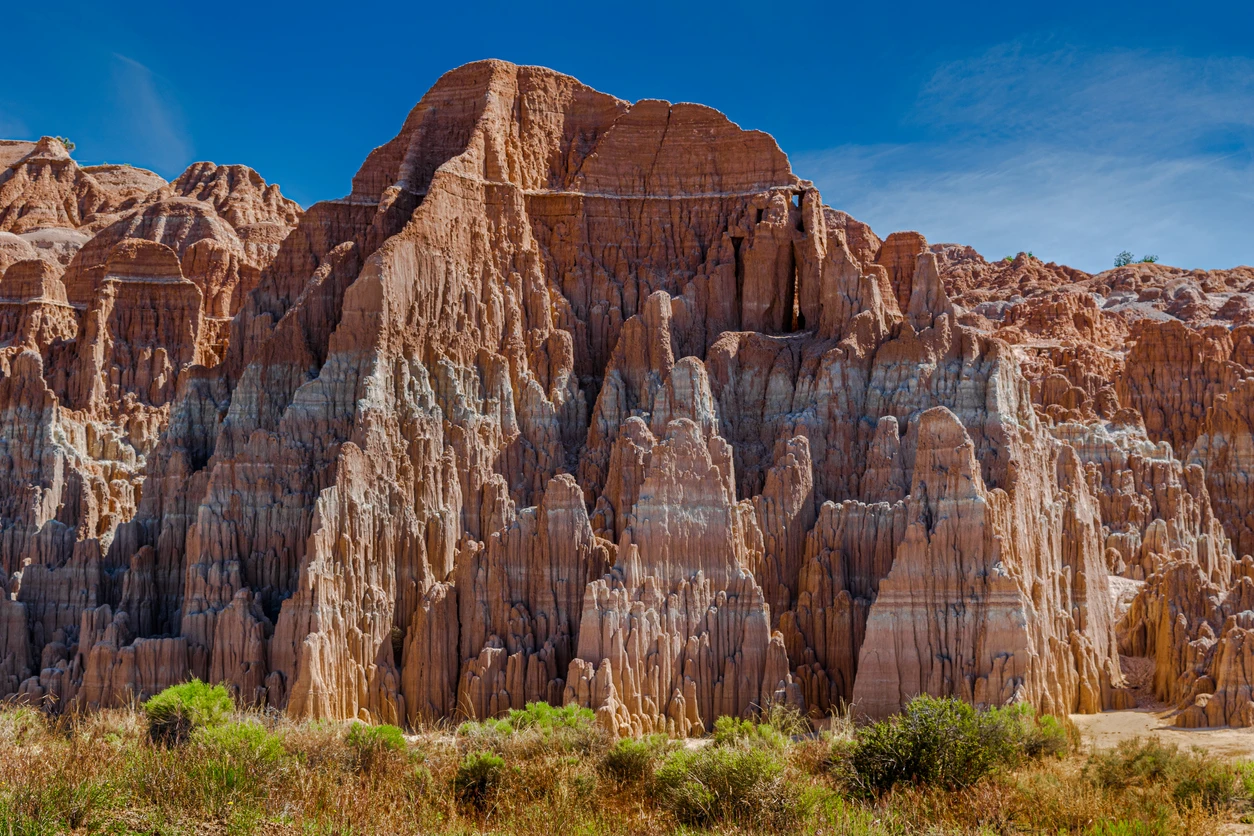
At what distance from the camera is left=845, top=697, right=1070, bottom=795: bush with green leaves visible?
35.3m

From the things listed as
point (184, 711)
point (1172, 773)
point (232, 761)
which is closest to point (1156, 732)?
point (1172, 773)

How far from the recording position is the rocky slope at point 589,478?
5094 cm

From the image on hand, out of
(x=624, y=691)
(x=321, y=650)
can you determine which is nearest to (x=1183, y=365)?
(x=624, y=691)

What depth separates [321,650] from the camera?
50.4 metres

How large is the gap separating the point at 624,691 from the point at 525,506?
11.9 metres

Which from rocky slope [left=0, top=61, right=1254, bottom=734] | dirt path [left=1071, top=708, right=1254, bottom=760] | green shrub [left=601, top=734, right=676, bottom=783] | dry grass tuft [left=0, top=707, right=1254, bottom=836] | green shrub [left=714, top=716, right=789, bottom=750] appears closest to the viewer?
dry grass tuft [left=0, top=707, right=1254, bottom=836]

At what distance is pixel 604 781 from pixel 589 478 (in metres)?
23.0

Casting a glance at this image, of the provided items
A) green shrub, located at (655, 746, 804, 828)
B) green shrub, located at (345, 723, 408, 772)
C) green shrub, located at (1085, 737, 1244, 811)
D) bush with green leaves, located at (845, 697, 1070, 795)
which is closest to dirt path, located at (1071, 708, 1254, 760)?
green shrub, located at (1085, 737, 1244, 811)

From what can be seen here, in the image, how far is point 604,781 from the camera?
3634 cm

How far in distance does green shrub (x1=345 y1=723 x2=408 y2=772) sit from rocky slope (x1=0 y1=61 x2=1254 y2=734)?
29.3ft

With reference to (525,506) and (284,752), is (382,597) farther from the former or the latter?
(284,752)

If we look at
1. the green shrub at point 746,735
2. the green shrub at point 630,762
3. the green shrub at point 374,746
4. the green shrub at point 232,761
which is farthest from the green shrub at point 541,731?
the green shrub at point 232,761

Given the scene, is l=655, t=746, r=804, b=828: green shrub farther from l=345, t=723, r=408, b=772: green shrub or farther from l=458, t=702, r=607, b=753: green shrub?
l=345, t=723, r=408, b=772: green shrub

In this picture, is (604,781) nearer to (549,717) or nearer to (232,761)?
(549,717)
